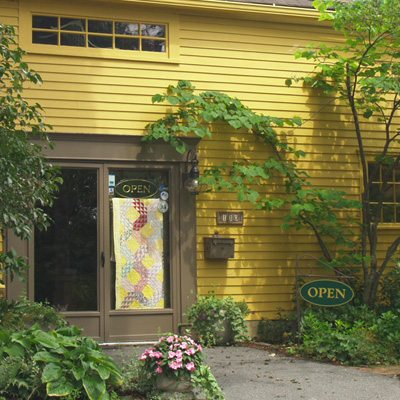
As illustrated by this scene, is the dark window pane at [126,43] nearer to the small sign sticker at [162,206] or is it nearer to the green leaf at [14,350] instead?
the small sign sticker at [162,206]

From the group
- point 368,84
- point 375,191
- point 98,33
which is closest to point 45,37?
point 98,33

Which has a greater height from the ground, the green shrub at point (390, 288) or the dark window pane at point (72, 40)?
the dark window pane at point (72, 40)

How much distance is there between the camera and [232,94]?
9.27 meters

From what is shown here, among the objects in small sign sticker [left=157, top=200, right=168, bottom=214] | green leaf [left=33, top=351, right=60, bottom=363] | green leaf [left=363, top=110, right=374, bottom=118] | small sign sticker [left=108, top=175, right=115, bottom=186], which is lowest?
green leaf [left=33, top=351, right=60, bottom=363]

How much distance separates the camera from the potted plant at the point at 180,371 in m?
5.43

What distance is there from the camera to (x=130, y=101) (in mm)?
8828

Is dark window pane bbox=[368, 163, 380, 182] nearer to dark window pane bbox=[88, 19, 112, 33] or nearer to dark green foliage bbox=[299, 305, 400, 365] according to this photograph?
dark green foliage bbox=[299, 305, 400, 365]

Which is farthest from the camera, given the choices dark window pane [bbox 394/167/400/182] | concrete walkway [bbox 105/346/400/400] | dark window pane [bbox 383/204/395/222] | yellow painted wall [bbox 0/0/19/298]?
dark window pane [bbox 394/167/400/182]

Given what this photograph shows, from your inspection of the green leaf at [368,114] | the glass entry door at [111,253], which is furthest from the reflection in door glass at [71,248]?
the green leaf at [368,114]

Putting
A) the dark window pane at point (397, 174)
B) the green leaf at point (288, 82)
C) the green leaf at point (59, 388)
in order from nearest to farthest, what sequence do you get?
the green leaf at point (59, 388) < the green leaf at point (288, 82) < the dark window pane at point (397, 174)

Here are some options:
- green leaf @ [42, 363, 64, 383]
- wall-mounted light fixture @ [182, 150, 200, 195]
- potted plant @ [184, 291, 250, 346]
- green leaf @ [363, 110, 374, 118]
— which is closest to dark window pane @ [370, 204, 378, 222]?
green leaf @ [363, 110, 374, 118]

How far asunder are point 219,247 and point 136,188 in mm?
1458

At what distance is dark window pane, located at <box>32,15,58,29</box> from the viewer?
28.4 feet

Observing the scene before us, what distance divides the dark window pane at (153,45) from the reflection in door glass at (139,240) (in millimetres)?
1807
